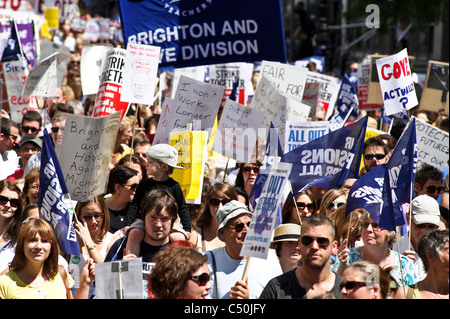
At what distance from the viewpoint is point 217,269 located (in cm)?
524

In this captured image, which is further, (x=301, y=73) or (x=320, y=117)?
(x=320, y=117)

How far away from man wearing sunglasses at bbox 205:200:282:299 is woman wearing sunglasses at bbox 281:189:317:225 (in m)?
1.07

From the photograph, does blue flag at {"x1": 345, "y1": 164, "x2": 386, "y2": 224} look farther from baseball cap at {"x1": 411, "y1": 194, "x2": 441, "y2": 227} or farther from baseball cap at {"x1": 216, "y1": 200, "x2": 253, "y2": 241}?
baseball cap at {"x1": 216, "y1": 200, "x2": 253, "y2": 241}

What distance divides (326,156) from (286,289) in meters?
1.99

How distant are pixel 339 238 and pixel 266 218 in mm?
1446

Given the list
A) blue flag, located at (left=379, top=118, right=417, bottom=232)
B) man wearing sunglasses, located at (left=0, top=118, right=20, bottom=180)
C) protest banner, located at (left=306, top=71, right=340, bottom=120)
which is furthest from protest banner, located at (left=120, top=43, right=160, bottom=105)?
protest banner, located at (left=306, top=71, right=340, bottom=120)

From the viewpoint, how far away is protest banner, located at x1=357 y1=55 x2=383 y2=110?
12.9 meters

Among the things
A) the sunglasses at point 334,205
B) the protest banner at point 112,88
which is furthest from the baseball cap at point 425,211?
the protest banner at point 112,88

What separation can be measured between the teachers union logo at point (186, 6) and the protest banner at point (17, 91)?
11.0 ft

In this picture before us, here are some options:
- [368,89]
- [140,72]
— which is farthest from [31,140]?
[368,89]

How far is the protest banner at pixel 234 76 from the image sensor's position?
41.0 ft

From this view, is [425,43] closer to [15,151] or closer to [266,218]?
[15,151]
